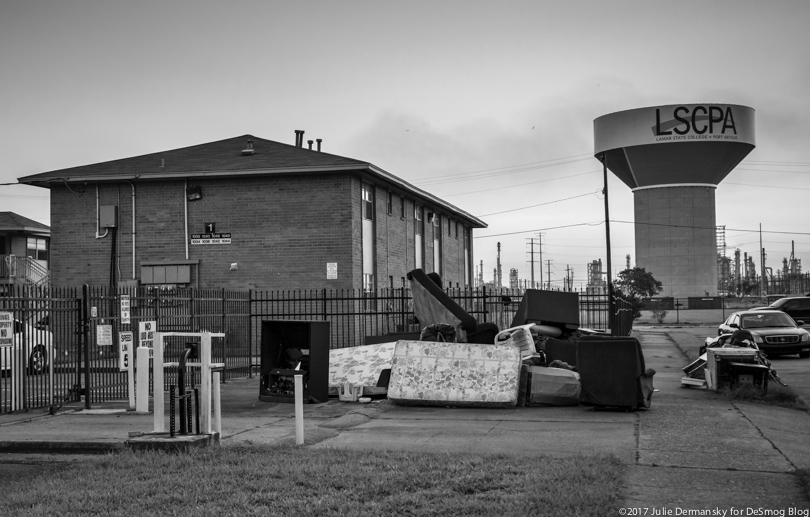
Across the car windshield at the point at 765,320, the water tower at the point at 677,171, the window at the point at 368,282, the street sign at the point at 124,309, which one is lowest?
the car windshield at the point at 765,320

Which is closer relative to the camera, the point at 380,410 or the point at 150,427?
the point at 150,427

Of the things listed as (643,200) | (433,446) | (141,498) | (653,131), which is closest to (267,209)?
(433,446)

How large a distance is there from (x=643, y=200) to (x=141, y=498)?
98067mm

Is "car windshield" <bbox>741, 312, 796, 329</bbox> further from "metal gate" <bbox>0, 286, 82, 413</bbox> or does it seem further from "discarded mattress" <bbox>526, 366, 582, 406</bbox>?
"metal gate" <bbox>0, 286, 82, 413</bbox>

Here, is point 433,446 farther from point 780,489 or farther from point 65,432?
point 65,432

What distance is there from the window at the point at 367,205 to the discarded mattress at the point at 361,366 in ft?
50.1

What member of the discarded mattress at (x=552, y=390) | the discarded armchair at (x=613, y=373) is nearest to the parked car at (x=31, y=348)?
the discarded mattress at (x=552, y=390)

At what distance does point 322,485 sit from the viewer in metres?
8.04

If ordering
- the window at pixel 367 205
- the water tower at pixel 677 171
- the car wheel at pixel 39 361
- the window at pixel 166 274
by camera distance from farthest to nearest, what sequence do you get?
the water tower at pixel 677 171
the window at pixel 367 205
the window at pixel 166 274
the car wheel at pixel 39 361

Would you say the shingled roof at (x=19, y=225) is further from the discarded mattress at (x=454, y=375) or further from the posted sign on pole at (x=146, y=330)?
the discarded mattress at (x=454, y=375)

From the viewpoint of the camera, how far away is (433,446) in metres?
10.6

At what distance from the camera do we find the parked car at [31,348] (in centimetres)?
1408

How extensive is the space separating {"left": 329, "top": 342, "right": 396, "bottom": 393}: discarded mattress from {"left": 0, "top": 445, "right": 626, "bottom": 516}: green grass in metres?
6.36

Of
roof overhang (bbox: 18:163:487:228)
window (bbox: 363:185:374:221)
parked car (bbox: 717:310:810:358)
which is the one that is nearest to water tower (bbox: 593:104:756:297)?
roof overhang (bbox: 18:163:487:228)
